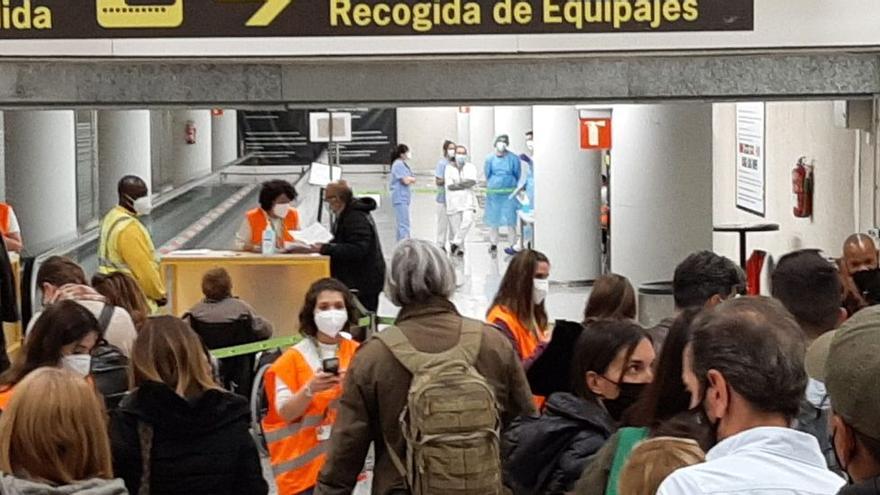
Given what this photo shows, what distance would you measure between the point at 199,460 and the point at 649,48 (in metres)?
4.57

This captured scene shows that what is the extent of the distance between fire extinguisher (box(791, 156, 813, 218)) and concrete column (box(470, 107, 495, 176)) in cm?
2351

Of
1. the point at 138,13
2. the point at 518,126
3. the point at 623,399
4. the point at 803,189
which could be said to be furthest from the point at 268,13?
the point at 518,126

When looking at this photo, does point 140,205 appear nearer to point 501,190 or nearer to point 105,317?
point 105,317

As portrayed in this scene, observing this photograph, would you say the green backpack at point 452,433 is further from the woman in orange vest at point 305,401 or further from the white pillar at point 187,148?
the white pillar at point 187,148

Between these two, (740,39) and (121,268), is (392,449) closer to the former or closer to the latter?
(740,39)

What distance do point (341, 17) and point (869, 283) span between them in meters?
3.02

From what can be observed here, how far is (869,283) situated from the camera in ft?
25.5

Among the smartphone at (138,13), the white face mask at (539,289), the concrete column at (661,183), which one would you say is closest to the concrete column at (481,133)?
the concrete column at (661,183)

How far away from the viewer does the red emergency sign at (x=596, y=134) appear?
1664 cm

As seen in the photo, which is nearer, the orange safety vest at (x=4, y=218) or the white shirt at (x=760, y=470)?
the white shirt at (x=760, y=470)

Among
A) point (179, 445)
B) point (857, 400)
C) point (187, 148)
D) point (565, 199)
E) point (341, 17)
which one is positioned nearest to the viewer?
point (857, 400)

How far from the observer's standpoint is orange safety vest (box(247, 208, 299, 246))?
12359 millimetres

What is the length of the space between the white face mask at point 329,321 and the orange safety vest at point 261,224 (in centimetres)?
558

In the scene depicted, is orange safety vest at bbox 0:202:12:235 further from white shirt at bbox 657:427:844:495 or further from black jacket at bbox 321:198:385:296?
white shirt at bbox 657:427:844:495
